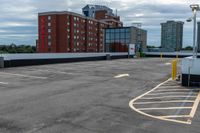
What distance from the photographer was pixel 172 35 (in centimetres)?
6569

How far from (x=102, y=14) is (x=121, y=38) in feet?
198

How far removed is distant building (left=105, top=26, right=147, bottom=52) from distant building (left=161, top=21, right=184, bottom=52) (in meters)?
6.77

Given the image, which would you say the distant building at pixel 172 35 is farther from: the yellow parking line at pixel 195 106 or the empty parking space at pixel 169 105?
the yellow parking line at pixel 195 106

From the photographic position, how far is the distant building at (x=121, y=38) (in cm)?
6519

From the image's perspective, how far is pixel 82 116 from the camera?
23.7 ft

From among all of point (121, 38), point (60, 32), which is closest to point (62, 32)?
point (60, 32)

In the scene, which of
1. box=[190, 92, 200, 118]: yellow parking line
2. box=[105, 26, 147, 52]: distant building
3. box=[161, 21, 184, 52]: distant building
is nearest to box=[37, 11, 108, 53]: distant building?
box=[105, 26, 147, 52]: distant building

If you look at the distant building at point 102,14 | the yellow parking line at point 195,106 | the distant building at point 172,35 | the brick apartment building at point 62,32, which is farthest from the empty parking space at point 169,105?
the distant building at point 102,14

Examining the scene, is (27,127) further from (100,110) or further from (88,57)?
(88,57)

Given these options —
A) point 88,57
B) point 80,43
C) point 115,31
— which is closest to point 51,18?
point 80,43

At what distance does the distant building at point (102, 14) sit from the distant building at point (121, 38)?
53.0 m

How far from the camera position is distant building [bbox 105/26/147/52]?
65188 millimetres

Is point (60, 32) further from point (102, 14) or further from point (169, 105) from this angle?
point (169, 105)

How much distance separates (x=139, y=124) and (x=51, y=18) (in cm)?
9409
